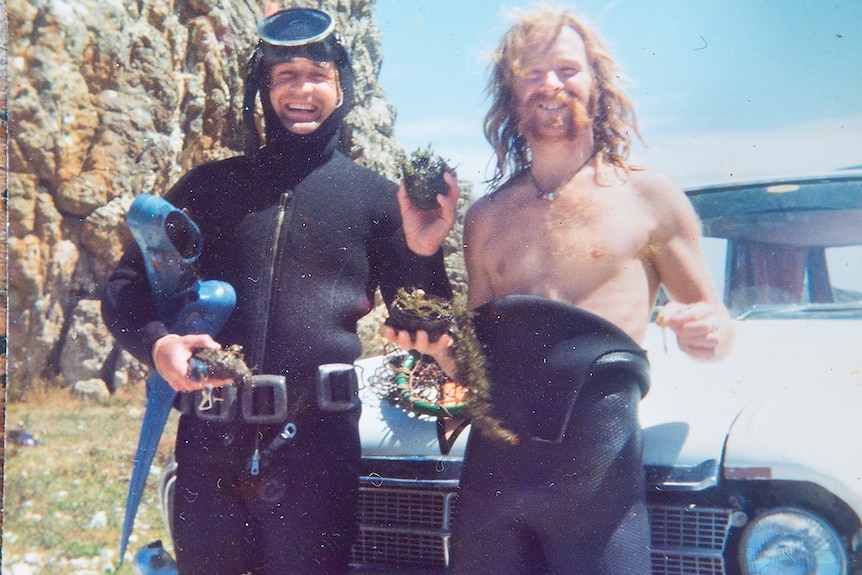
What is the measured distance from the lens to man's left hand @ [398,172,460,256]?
93.7 inches

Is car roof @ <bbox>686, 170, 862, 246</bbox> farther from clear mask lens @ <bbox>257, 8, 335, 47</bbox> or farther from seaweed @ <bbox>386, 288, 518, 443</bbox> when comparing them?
clear mask lens @ <bbox>257, 8, 335, 47</bbox>

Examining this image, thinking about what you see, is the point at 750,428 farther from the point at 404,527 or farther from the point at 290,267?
the point at 290,267

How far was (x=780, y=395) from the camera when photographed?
86.4 inches

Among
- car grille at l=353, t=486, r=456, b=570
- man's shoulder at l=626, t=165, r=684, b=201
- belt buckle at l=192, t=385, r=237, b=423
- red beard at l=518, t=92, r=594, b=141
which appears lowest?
car grille at l=353, t=486, r=456, b=570

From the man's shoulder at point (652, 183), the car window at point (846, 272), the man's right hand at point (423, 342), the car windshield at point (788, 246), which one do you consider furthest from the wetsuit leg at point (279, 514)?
the car window at point (846, 272)

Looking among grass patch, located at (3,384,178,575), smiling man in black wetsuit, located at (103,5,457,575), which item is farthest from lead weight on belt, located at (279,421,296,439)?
grass patch, located at (3,384,178,575)

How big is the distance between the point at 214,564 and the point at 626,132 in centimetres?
186

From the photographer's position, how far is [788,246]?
2.54 m

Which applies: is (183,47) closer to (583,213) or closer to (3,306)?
(3,306)

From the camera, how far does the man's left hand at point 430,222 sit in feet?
7.80

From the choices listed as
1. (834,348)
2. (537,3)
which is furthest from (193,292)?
(834,348)

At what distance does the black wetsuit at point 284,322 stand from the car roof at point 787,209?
1.03m

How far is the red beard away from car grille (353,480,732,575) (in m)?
1.17

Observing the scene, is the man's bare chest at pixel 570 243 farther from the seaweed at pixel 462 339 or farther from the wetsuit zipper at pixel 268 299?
the wetsuit zipper at pixel 268 299
